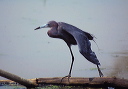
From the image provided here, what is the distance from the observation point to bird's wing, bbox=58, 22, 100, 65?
3.19m

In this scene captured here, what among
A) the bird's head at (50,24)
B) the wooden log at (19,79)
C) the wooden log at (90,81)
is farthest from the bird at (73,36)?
the wooden log at (19,79)

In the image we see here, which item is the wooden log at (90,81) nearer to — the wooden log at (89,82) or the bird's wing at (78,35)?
the wooden log at (89,82)

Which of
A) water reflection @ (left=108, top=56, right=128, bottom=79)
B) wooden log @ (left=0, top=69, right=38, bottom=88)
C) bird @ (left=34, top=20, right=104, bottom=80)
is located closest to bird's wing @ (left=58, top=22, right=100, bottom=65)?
bird @ (left=34, top=20, right=104, bottom=80)

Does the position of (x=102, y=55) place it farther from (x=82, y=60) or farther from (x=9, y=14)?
(x=9, y=14)

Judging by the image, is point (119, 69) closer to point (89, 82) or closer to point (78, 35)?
point (89, 82)

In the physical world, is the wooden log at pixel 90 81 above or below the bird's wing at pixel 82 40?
below

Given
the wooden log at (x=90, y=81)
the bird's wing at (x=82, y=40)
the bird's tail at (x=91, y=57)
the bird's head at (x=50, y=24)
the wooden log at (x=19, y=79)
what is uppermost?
the bird's head at (x=50, y=24)

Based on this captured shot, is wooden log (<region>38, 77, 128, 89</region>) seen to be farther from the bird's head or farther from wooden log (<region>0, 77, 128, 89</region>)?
the bird's head

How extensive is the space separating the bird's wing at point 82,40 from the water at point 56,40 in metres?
0.09

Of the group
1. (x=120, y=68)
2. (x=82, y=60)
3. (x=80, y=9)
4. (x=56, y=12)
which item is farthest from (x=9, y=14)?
(x=120, y=68)

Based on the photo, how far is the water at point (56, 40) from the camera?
131 inches

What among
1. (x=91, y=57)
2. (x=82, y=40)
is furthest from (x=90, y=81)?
(x=82, y=40)

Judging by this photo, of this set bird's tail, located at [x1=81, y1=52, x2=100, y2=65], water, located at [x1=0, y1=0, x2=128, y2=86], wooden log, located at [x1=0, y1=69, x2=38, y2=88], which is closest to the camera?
wooden log, located at [x1=0, y1=69, x2=38, y2=88]

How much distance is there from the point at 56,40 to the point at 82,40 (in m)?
0.41
